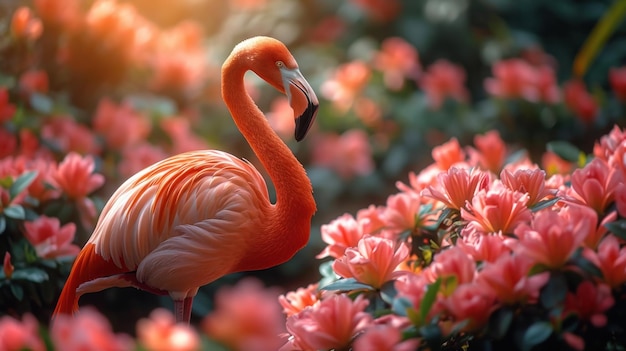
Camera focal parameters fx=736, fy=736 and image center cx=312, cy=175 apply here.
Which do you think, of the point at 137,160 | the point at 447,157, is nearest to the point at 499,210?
the point at 447,157

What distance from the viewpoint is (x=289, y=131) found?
11.5 feet

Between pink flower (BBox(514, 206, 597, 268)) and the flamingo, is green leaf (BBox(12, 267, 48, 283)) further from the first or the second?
pink flower (BBox(514, 206, 597, 268))

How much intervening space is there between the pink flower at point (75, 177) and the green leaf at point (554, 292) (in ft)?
4.31

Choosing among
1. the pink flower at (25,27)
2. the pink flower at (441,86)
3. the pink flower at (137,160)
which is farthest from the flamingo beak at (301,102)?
the pink flower at (441,86)

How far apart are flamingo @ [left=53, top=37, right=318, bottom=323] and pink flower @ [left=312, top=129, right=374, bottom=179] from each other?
5.46 ft

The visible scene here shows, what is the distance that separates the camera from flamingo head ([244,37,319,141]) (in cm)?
165

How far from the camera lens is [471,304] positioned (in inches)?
49.0

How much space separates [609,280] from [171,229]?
2.97ft

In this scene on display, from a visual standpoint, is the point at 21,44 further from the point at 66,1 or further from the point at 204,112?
the point at 204,112

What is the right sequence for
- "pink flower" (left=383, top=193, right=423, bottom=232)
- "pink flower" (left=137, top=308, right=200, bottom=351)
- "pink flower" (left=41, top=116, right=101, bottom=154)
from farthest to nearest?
1. "pink flower" (left=41, top=116, right=101, bottom=154)
2. "pink flower" (left=383, top=193, right=423, bottom=232)
3. "pink flower" (left=137, top=308, right=200, bottom=351)

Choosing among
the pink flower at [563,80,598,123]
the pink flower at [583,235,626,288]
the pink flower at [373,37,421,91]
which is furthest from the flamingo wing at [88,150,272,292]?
the pink flower at [373,37,421,91]

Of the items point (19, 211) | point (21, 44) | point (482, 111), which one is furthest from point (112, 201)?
point (482, 111)

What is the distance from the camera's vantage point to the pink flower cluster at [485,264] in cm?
127

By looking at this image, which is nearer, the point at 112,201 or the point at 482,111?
the point at 112,201
